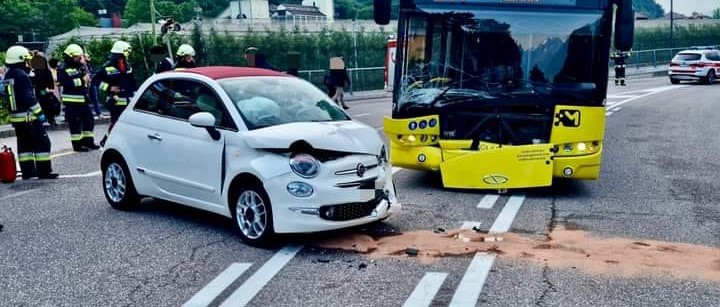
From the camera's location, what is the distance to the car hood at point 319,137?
6.36 metres

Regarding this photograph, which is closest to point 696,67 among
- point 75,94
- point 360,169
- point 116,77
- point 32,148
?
point 116,77

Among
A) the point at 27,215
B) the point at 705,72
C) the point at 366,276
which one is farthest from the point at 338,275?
the point at 705,72

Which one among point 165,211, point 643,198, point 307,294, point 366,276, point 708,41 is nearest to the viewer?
point 307,294

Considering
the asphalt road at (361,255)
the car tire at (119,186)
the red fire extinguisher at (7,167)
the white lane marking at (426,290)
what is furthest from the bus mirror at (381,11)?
the red fire extinguisher at (7,167)

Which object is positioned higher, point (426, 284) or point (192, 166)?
point (192, 166)

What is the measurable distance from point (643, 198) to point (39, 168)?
323 inches

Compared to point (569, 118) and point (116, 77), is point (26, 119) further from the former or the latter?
point (569, 118)

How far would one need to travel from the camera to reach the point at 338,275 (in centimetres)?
568

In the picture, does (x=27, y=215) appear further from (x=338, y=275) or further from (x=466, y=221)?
(x=466, y=221)

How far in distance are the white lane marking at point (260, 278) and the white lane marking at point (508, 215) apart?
196 cm

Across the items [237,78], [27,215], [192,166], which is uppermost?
[237,78]

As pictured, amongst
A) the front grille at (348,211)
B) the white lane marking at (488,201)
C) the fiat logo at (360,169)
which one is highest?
the fiat logo at (360,169)

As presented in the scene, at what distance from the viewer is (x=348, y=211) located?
6.46 m

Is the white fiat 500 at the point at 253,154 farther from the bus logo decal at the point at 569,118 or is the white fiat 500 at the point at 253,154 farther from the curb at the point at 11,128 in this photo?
the curb at the point at 11,128
